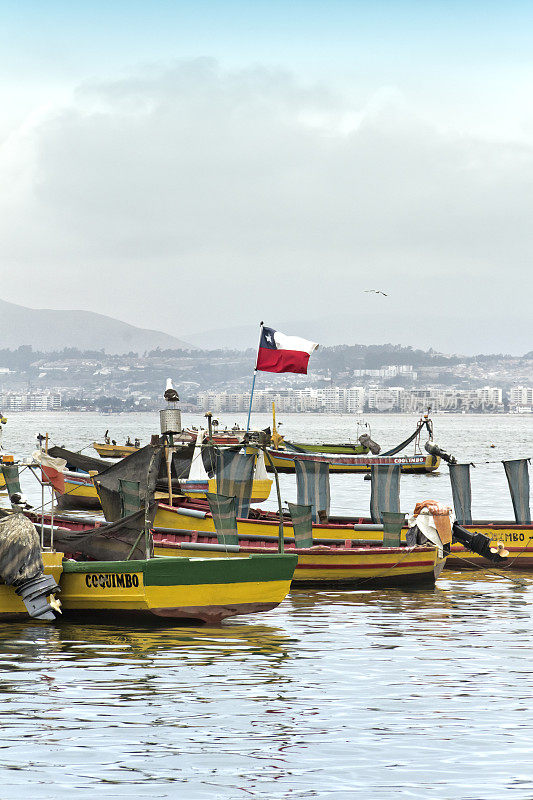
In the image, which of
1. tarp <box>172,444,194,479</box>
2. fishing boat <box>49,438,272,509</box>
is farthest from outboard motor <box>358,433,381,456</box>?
tarp <box>172,444,194,479</box>

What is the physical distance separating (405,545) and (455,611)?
153 inches

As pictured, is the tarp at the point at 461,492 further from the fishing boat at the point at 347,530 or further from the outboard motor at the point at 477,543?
the outboard motor at the point at 477,543

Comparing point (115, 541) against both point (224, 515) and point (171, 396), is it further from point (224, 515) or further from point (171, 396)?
point (171, 396)

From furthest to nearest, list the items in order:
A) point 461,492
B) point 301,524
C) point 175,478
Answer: point 175,478, point 461,492, point 301,524

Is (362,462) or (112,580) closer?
(112,580)

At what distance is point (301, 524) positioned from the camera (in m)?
25.7

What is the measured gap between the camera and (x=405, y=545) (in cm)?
2672

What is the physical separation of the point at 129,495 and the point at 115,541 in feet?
10.8

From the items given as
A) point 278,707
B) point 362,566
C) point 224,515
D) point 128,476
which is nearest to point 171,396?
point 128,476

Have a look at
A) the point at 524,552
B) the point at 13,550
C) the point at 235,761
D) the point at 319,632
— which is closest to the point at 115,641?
the point at 13,550

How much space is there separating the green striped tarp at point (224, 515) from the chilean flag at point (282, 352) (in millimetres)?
13383

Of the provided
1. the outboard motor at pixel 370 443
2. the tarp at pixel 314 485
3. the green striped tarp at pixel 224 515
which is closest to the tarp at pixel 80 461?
the tarp at pixel 314 485

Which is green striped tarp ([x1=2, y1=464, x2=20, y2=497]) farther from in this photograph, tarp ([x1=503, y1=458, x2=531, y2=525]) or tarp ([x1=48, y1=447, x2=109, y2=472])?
tarp ([x1=503, y1=458, x2=531, y2=525])

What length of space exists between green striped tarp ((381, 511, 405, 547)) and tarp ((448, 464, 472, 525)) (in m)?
4.30
